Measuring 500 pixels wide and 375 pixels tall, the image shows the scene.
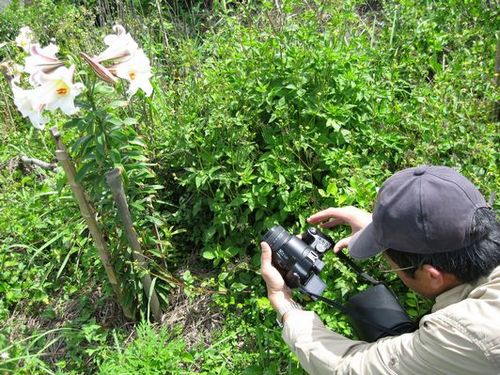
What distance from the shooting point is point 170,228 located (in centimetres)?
260

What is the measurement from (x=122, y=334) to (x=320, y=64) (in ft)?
5.54

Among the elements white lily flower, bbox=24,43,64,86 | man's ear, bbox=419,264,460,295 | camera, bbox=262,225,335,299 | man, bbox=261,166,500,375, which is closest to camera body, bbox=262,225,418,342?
camera, bbox=262,225,335,299

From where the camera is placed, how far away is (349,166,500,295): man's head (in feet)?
4.61

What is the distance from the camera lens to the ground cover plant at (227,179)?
2.25 m

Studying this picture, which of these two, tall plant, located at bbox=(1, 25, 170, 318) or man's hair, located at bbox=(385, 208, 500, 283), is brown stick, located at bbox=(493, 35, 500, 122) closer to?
man's hair, located at bbox=(385, 208, 500, 283)

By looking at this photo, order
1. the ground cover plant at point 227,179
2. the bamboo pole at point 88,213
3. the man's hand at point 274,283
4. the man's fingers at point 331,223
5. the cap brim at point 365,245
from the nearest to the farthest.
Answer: the cap brim at point 365,245
the man's hand at point 274,283
the bamboo pole at point 88,213
the man's fingers at point 331,223
the ground cover plant at point 227,179

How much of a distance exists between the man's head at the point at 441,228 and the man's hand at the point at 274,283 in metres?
0.48

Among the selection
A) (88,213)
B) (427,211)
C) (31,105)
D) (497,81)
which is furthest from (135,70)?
(497,81)

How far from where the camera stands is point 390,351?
1427 mm

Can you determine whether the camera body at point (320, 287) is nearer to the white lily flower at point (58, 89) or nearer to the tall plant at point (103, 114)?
the tall plant at point (103, 114)

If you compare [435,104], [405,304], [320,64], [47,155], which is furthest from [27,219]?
[435,104]

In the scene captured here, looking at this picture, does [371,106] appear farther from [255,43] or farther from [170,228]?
[170,228]

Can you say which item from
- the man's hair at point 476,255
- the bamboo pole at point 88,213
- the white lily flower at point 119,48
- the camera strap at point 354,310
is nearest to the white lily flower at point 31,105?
the bamboo pole at point 88,213

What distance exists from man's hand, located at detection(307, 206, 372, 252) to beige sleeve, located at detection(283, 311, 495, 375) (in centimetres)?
40
